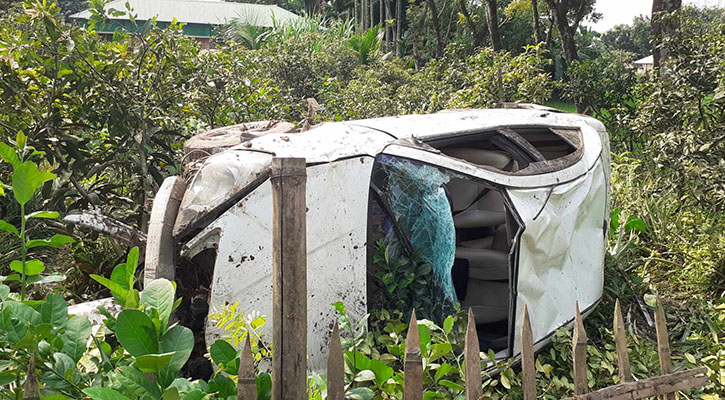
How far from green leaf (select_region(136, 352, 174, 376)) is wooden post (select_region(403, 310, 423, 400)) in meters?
0.90

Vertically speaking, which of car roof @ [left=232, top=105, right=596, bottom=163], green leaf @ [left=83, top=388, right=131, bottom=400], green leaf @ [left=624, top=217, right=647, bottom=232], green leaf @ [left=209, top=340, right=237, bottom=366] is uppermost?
car roof @ [left=232, top=105, right=596, bottom=163]

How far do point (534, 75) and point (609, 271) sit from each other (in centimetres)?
463

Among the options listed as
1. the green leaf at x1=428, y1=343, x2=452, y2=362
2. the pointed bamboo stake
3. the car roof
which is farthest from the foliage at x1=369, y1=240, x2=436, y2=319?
the pointed bamboo stake

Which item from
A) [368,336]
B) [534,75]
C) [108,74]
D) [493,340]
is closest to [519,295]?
[493,340]

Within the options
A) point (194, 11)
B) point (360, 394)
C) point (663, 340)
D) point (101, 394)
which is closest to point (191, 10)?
point (194, 11)

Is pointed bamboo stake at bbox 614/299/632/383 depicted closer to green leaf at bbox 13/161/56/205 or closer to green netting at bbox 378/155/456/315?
green netting at bbox 378/155/456/315

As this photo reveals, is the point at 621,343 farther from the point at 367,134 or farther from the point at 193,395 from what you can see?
the point at 193,395

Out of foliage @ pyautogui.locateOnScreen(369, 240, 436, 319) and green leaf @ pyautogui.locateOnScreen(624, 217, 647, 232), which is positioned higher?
foliage @ pyautogui.locateOnScreen(369, 240, 436, 319)

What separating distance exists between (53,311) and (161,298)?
35 centimetres

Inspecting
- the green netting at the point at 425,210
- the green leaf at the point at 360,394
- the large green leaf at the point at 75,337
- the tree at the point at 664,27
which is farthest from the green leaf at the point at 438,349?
the tree at the point at 664,27

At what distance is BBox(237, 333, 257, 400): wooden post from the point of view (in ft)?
6.86

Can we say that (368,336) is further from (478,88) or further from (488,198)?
(478,88)

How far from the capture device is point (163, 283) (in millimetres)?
2174

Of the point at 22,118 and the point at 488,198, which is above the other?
the point at 22,118
